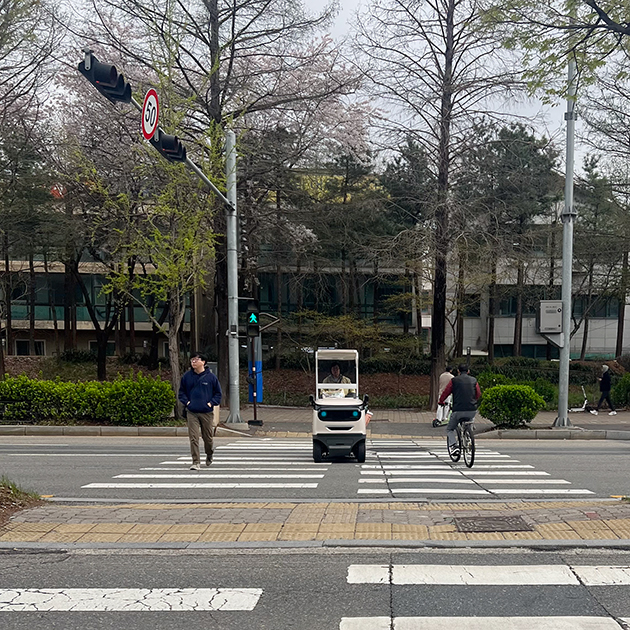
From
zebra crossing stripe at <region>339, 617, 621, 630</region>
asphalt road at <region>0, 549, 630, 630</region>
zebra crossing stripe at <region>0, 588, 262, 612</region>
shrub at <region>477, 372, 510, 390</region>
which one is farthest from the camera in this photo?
shrub at <region>477, 372, 510, 390</region>

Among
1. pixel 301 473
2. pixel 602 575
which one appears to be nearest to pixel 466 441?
pixel 301 473

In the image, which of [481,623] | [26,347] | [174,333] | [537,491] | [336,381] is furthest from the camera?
[26,347]

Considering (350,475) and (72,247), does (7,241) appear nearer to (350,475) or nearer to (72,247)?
(72,247)

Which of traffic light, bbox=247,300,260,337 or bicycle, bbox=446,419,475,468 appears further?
traffic light, bbox=247,300,260,337

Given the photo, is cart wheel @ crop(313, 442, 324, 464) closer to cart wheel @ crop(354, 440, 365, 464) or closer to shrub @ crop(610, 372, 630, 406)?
cart wheel @ crop(354, 440, 365, 464)

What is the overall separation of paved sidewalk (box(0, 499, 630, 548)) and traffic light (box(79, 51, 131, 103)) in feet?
19.5

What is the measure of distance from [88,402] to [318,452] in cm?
912

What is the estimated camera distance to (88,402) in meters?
19.2

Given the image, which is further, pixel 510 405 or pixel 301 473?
pixel 510 405

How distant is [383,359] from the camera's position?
37.0 metres

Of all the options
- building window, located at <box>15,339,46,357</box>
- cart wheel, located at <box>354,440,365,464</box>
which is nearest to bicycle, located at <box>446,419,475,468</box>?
cart wheel, located at <box>354,440,365,464</box>

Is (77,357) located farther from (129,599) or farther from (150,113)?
(129,599)

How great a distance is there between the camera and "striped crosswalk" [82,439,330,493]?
9930 millimetres

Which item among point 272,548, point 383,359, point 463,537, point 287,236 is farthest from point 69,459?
point 383,359
